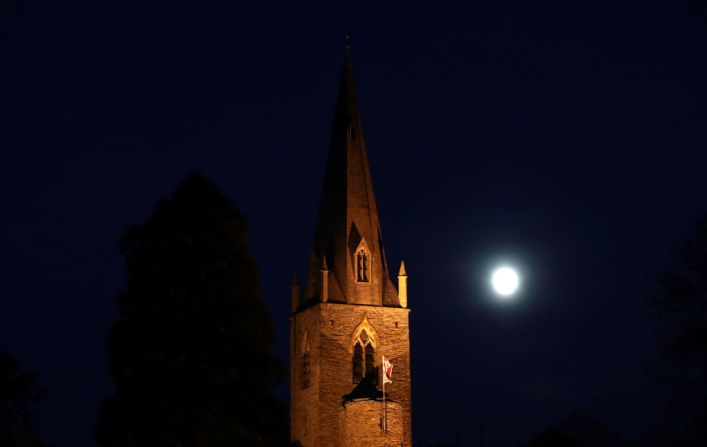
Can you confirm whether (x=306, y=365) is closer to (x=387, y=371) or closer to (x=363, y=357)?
(x=363, y=357)

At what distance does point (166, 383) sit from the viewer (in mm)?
29781

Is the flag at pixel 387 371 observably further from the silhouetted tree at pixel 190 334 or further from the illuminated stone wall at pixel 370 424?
the silhouetted tree at pixel 190 334

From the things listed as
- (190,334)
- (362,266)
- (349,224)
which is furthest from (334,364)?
(190,334)

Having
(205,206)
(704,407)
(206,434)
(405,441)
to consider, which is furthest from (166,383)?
(405,441)

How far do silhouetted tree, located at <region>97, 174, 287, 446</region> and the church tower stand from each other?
822 inches

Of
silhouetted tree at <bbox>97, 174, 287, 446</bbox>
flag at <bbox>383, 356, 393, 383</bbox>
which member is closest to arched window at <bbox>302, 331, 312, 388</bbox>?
flag at <bbox>383, 356, 393, 383</bbox>

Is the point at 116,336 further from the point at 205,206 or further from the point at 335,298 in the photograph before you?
the point at 335,298

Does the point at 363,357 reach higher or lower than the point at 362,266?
lower

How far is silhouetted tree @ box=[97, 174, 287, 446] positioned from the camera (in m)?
29.7

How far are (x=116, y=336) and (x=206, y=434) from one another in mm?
3396

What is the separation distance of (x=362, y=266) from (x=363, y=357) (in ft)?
14.0

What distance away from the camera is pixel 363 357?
55.5 metres

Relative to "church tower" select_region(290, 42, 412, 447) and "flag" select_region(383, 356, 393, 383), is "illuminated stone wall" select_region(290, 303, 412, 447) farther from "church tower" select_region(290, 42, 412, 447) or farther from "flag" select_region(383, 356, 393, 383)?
"flag" select_region(383, 356, 393, 383)

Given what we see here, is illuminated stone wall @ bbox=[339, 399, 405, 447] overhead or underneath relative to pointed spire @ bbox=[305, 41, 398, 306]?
underneath
